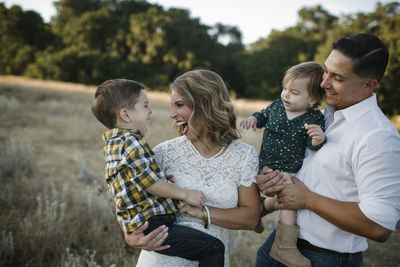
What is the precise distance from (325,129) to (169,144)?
1.23 metres

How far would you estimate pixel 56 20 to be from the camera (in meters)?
37.7

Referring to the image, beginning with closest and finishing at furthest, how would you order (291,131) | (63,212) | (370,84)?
(370,84) < (291,131) < (63,212)

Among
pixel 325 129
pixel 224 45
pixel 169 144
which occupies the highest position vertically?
pixel 224 45

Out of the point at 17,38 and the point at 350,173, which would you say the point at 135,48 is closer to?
the point at 17,38

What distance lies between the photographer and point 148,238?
185 cm

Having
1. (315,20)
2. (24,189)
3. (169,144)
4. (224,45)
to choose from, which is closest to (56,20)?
(224,45)

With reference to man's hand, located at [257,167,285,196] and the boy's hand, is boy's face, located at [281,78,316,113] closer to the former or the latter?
man's hand, located at [257,167,285,196]

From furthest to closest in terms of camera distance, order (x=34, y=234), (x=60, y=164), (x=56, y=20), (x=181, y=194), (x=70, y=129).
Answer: (x=56, y=20)
(x=70, y=129)
(x=60, y=164)
(x=34, y=234)
(x=181, y=194)

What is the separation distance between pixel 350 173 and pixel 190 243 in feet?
3.90

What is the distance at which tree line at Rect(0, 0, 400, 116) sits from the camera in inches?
1271

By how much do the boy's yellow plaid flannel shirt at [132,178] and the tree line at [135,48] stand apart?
3074 centimetres

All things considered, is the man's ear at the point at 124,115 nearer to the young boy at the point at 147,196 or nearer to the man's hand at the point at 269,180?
the young boy at the point at 147,196

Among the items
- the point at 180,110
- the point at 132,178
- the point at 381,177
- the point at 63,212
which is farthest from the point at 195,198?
the point at 63,212

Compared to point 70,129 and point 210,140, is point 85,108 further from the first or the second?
point 210,140
